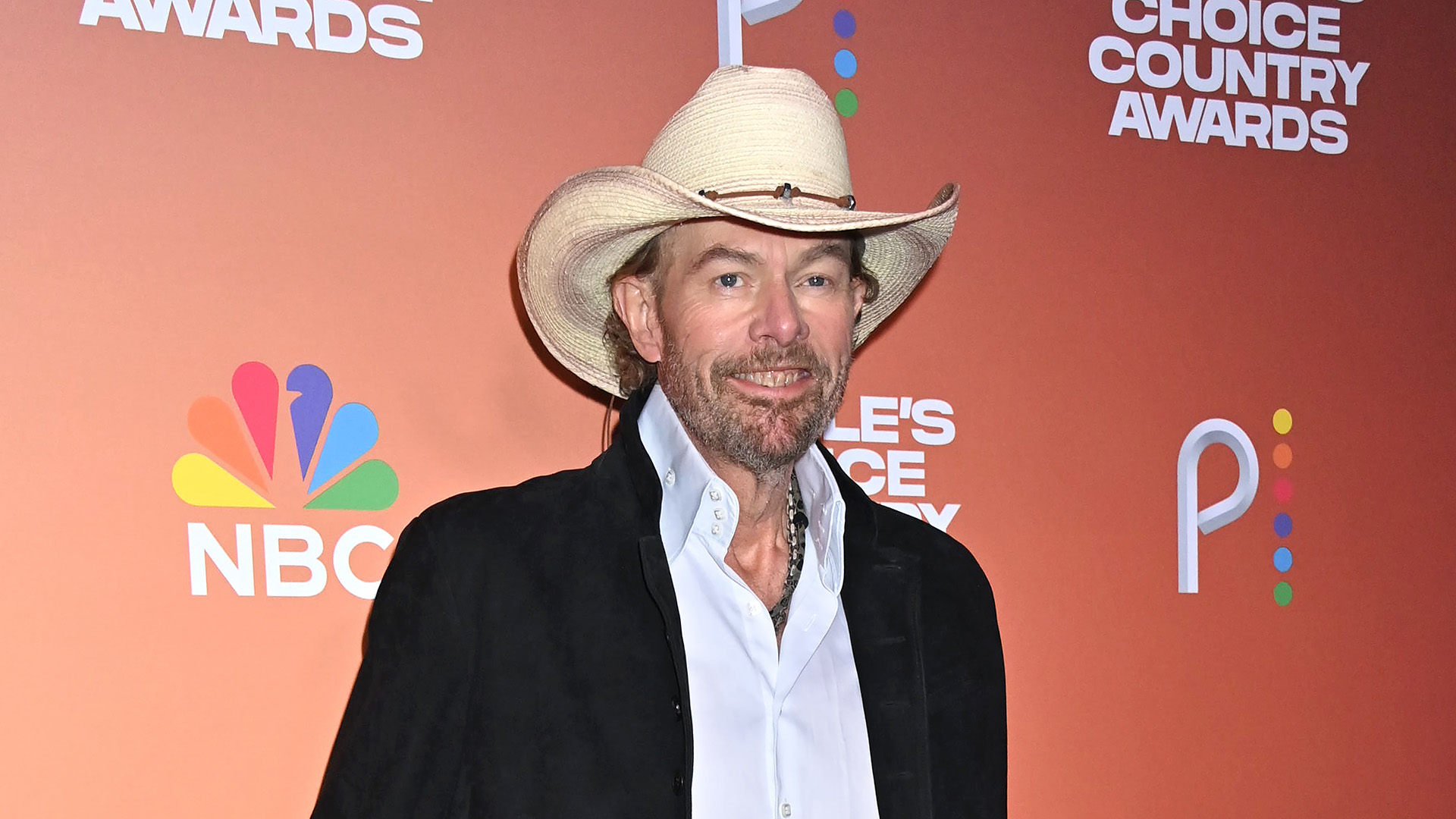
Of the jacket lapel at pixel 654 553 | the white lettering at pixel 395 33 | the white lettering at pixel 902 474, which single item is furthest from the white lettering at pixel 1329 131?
the white lettering at pixel 395 33

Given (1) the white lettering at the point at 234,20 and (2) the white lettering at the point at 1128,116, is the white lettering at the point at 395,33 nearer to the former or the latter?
(1) the white lettering at the point at 234,20

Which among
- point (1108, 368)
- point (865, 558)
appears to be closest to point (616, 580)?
point (865, 558)

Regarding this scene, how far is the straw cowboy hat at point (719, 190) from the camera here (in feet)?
6.11

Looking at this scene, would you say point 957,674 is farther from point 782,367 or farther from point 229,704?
point 229,704

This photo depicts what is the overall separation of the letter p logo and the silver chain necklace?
97cm

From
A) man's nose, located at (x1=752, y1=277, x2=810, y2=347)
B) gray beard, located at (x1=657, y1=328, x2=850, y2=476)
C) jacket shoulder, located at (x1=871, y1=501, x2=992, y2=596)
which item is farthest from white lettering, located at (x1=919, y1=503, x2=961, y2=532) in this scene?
man's nose, located at (x1=752, y1=277, x2=810, y2=347)

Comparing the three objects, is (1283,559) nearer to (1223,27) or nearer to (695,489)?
(1223,27)

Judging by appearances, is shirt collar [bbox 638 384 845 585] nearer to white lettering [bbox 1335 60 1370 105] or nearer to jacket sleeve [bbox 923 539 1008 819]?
jacket sleeve [bbox 923 539 1008 819]

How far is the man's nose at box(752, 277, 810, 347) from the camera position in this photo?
6.10 ft

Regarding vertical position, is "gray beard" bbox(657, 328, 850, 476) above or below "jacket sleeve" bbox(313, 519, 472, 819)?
above

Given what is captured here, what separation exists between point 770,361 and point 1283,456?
1.39 metres

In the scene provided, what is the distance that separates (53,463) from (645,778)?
97 cm

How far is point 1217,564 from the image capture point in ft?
9.09

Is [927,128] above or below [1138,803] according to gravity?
above
